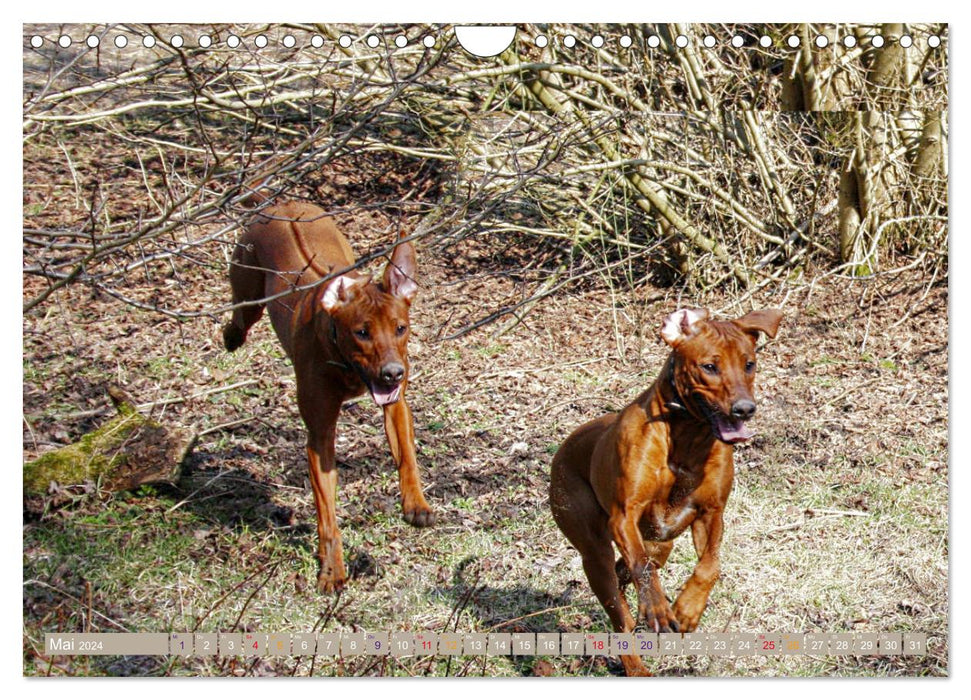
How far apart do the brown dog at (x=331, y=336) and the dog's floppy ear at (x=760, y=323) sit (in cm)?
178

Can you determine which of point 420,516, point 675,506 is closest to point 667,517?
point 675,506

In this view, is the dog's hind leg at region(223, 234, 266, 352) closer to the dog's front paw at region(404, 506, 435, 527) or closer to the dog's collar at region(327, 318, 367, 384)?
the dog's collar at region(327, 318, 367, 384)

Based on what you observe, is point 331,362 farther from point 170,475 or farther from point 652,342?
point 652,342

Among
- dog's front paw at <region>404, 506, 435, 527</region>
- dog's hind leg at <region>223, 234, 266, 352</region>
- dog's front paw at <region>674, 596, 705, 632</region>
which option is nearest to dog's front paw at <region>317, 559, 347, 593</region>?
dog's front paw at <region>404, 506, 435, 527</region>

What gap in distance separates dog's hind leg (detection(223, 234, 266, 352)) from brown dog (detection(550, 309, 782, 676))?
8.73 feet

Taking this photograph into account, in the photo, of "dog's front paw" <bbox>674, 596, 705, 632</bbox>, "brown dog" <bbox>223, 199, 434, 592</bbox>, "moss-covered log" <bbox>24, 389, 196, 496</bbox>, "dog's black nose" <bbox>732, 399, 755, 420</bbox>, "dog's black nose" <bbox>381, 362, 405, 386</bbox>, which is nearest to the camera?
"dog's black nose" <bbox>732, 399, 755, 420</bbox>

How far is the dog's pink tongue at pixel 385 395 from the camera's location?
654 centimetres

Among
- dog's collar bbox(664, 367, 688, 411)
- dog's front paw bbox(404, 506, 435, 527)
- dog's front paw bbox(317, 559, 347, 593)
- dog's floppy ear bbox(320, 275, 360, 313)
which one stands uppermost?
dog's floppy ear bbox(320, 275, 360, 313)

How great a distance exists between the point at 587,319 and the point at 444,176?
4.81 feet

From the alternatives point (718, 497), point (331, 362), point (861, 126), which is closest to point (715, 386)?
point (718, 497)

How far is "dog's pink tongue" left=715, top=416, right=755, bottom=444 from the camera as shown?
221 inches

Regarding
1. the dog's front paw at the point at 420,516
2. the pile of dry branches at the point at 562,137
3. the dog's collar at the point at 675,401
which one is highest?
the pile of dry branches at the point at 562,137

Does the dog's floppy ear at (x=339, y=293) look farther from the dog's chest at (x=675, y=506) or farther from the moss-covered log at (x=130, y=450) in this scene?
the dog's chest at (x=675, y=506)

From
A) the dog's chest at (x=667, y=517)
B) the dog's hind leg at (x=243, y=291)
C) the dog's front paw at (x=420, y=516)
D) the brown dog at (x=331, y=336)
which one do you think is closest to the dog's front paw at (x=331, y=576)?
the brown dog at (x=331, y=336)
